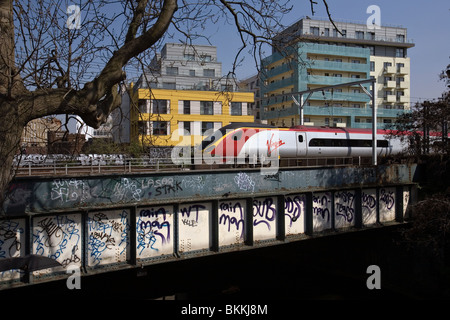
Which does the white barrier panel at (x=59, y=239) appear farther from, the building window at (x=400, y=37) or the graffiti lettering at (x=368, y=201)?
the building window at (x=400, y=37)

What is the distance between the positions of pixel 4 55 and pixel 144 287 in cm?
1075

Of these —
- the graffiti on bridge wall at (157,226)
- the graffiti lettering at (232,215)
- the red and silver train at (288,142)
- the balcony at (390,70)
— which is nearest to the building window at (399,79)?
the balcony at (390,70)

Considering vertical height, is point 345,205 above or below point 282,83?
below

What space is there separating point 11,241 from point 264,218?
23.1 ft

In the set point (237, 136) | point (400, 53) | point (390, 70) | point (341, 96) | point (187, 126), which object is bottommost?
point (237, 136)

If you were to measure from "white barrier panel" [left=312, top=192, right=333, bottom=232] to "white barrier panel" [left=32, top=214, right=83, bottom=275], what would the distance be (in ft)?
25.4

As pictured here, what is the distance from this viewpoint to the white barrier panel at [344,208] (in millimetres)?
12875

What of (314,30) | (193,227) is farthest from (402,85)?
(193,227)

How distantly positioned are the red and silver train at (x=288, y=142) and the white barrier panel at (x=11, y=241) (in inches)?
472

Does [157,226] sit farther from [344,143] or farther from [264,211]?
[344,143]

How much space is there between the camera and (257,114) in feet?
208

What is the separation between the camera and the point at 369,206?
1371 centimetres

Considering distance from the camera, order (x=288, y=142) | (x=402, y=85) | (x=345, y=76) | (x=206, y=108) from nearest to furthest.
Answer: (x=288, y=142) → (x=206, y=108) → (x=345, y=76) → (x=402, y=85)
